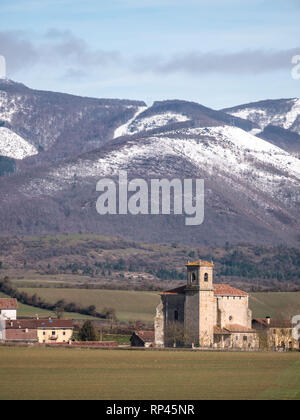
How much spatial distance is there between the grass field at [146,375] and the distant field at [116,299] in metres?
55.6

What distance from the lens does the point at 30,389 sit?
54.5 m

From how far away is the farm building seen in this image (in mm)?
98438

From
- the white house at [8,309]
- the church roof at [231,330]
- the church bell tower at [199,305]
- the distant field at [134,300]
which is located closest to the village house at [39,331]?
the white house at [8,309]

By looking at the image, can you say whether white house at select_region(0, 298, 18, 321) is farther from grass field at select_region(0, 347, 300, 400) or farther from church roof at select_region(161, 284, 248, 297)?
grass field at select_region(0, 347, 300, 400)

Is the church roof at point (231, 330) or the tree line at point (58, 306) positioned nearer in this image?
the church roof at point (231, 330)

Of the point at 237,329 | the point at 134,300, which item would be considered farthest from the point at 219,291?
the point at 134,300

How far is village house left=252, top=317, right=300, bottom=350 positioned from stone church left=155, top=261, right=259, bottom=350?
114 cm

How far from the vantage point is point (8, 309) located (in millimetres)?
126125

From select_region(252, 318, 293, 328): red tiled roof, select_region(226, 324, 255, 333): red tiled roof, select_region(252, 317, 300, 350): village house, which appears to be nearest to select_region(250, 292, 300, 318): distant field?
select_region(252, 318, 293, 328): red tiled roof

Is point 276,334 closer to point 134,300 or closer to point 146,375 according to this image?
point 146,375

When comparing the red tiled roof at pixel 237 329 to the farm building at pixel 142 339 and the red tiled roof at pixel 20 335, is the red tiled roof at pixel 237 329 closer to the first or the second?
the farm building at pixel 142 339

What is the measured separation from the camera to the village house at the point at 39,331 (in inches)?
4213
